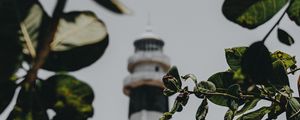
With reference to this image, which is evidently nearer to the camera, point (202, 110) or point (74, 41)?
point (74, 41)

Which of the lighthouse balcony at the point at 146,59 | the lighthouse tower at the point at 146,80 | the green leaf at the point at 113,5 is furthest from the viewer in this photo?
the lighthouse balcony at the point at 146,59

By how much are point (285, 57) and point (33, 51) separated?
0.51 metres

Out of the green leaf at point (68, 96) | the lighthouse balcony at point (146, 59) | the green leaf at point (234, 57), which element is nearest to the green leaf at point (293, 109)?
the green leaf at point (234, 57)

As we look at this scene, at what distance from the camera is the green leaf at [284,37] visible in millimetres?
528

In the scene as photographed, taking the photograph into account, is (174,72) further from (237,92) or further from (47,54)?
(47,54)

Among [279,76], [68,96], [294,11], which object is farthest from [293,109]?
[68,96]

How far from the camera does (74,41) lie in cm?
38

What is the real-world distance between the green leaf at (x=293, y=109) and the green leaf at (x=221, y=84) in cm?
7

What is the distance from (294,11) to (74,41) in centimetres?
27

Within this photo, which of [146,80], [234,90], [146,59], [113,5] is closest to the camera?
[113,5]

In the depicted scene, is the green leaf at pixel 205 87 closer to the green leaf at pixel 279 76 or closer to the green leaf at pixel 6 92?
the green leaf at pixel 279 76

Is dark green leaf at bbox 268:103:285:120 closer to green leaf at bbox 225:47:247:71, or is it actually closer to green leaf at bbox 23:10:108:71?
green leaf at bbox 225:47:247:71

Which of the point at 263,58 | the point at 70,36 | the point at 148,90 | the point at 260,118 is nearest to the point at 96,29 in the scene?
the point at 70,36

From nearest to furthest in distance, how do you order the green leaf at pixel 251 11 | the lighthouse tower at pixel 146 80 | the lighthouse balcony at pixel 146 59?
the green leaf at pixel 251 11 < the lighthouse tower at pixel 146 80 < the lighthouse balcony at pixel 146 59
